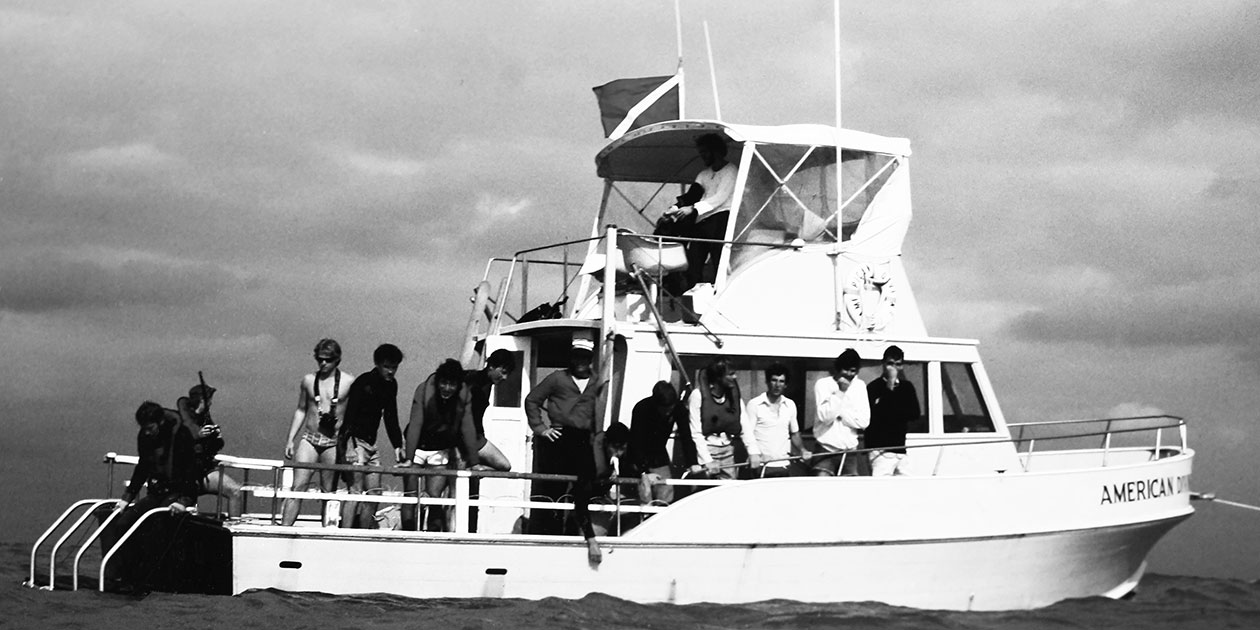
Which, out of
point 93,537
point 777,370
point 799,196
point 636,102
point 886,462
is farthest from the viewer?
point 636,102

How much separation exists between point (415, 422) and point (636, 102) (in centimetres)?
521

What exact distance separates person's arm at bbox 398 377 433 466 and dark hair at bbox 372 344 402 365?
30 cm

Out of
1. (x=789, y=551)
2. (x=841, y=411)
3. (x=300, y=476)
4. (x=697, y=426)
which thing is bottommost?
(x=789, y=551)

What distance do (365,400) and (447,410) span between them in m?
0.63

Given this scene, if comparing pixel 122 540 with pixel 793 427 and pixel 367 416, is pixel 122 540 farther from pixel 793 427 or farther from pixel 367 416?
pixel 793 427

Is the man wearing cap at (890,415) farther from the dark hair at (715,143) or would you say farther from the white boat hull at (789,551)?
the dark hair at (715,143)

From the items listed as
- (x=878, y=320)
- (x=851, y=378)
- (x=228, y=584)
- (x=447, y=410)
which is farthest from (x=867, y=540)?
(x=228, y=584)

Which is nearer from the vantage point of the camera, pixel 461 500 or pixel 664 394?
pixel 461 500

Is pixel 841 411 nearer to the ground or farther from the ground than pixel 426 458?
farther from the ground

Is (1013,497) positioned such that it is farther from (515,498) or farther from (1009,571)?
(515,498)

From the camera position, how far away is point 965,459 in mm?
11914

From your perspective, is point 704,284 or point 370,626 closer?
point 370,626

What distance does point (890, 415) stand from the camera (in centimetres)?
1109

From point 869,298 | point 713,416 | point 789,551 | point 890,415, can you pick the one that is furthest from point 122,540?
point 869,298
